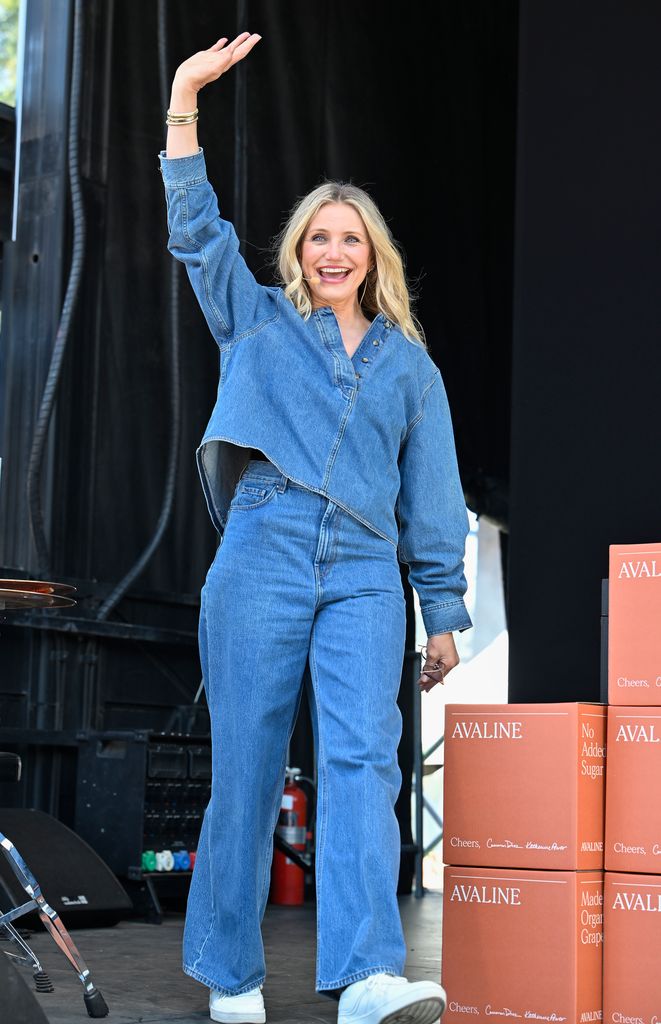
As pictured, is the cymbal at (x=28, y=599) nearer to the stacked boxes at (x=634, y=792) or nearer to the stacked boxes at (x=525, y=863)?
the stacked boxes at (x=525, y=863)

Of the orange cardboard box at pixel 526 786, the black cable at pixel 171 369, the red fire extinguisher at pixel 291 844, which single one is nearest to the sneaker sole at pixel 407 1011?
the orange cardboard box at pixel 526 786

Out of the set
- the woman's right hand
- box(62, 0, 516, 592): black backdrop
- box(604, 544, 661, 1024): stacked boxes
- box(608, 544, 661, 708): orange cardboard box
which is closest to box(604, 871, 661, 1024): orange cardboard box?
box(604, 544, 661, 1024): stacked boxes

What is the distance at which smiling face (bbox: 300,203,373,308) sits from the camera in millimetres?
2020

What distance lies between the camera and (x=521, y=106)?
129 inches

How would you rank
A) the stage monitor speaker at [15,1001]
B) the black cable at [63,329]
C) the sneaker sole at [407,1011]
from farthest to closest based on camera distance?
the black cable at [63,329] < the sneaker sole at [407,1011] < the stage monitor speaker at [15,1001]

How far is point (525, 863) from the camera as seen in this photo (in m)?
1.94

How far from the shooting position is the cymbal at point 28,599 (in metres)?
1.90

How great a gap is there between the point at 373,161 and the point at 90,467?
2.05 m

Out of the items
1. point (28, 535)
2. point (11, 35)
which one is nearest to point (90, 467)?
point (28, 535)

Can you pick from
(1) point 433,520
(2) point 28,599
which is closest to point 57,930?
(2) point 28,599

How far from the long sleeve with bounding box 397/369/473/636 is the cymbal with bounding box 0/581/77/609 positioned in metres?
0.53

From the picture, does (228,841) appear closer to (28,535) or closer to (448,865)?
(448,865)

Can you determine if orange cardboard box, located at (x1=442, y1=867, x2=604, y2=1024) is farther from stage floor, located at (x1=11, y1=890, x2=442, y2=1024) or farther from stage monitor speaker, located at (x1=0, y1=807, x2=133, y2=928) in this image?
stage monitor speaker, located at (x1=0, y1=807, x2=133, y2=928)

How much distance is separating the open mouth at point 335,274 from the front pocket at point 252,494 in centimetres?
34
